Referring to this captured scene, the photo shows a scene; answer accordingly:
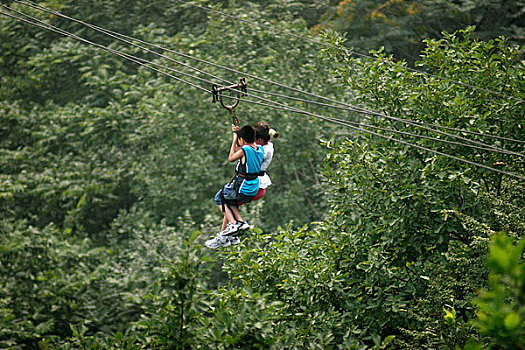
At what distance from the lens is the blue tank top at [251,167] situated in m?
5.38

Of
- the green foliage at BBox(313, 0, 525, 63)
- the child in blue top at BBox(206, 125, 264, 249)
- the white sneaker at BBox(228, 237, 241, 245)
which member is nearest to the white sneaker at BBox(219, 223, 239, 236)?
the child in blue top at BBox(206, 125, 264, 249)

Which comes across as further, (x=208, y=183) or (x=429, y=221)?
(x=208, y=183)

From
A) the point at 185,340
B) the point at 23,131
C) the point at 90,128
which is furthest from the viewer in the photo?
the point at 23,131

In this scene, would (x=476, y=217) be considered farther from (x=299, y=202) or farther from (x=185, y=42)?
(x=185, y=42)

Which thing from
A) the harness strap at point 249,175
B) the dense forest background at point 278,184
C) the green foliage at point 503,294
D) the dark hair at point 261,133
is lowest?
the dense forest background at point 278,184

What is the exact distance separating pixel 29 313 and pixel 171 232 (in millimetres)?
3016

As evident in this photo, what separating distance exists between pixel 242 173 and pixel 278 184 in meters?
7.16

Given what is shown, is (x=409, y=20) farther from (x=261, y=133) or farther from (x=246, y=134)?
(x=246, y=134)

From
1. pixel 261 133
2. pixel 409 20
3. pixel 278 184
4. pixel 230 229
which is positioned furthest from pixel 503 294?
pixel 409 20

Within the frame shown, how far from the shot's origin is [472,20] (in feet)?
41.8

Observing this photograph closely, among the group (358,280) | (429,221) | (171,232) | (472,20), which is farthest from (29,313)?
(472,20)

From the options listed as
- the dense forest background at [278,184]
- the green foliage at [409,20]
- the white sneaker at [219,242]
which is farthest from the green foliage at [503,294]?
the green foliage at [409,20]

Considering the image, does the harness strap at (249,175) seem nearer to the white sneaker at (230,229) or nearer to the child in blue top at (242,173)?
the child in blue top at (242,173)

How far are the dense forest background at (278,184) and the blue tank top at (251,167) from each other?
0.53 meters
